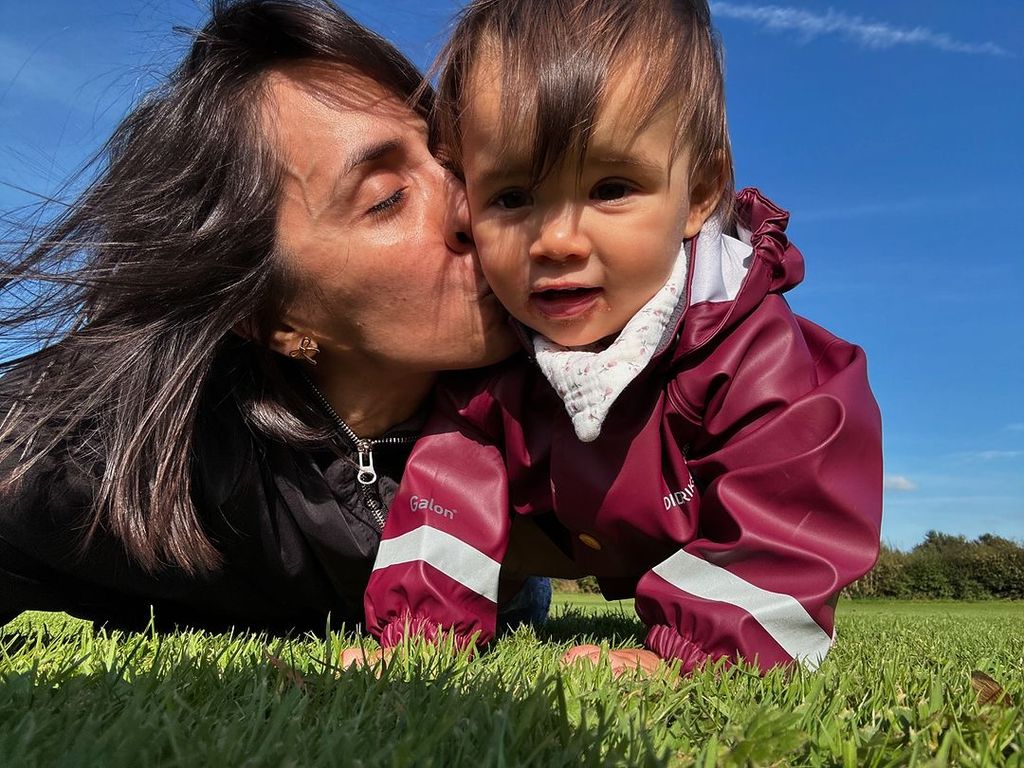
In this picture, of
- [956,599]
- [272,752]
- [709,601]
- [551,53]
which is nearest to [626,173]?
[551,53]

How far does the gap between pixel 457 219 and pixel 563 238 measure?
1.80 feet

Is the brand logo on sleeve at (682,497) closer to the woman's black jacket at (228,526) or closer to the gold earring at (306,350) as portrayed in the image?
the woman's black jacket at (228,526)

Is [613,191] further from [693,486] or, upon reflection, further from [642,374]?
[693,486]

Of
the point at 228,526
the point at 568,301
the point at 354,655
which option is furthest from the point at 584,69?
the point at 228,526

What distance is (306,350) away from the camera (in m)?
3.22

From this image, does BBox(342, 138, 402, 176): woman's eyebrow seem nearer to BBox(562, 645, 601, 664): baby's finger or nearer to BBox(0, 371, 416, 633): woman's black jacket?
BBox(0, 371, 416, 633): woman's black jacket

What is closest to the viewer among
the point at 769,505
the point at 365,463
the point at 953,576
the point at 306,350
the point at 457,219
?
the point at 769,505

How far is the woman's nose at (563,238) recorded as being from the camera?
2393 millimetres

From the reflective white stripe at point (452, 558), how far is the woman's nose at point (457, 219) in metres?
0.94

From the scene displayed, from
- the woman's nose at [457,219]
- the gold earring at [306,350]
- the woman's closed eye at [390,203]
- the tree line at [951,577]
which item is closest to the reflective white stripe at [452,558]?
the gold earring at [306,350]

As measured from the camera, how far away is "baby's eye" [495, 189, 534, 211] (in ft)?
8.23

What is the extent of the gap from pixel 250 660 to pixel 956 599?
26.3 meters

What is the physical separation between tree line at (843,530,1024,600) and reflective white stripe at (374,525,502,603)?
77.9 ft

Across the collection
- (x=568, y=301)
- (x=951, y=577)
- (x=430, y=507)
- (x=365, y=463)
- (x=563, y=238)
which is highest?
(x=563, y=238)
